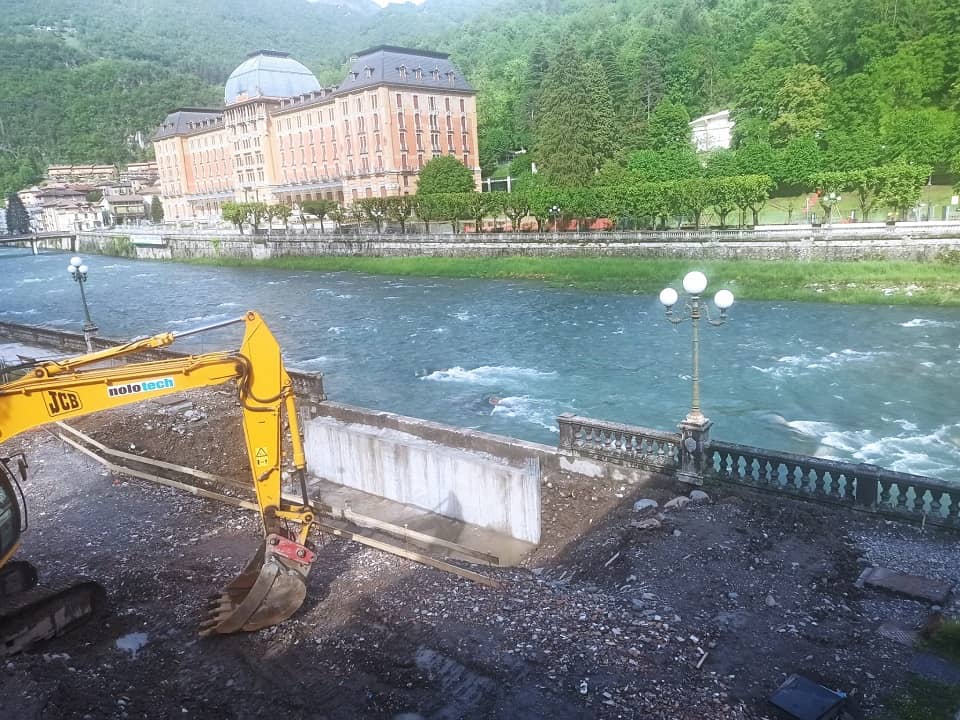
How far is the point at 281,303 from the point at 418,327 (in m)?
16.3

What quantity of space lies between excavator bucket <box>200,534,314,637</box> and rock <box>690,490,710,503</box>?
21.7 feet

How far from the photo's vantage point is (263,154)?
330 ft

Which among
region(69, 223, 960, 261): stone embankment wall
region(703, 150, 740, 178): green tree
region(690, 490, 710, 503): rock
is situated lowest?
region(690, 490, 710, 503): rock

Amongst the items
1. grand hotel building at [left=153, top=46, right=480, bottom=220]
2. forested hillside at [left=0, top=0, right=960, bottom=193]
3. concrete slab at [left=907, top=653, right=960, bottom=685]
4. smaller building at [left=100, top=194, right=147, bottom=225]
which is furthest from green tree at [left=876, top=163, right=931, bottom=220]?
smaller building at [left=100, top=194, right=147, bottom=225]

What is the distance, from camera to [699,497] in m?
12.5

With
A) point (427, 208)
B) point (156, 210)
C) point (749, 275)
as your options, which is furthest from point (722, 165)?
point (156, 210)

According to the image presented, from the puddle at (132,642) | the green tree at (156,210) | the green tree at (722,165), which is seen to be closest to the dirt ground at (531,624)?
the puddle at (132,642)

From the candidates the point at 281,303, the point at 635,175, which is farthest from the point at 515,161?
the point at 281,303

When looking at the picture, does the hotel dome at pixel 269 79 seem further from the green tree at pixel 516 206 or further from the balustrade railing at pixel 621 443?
the balustrade railing at pixel 621 443

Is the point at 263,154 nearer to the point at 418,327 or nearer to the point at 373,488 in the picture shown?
the point at 418,327

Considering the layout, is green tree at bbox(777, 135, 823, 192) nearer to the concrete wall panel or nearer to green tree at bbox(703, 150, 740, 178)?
green tree at bbox(703, 150, 740, 178)

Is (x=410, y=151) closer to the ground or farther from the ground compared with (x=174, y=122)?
closer to the ground

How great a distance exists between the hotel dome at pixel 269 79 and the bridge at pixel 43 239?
33404 mm

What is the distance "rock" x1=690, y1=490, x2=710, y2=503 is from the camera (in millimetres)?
12469
